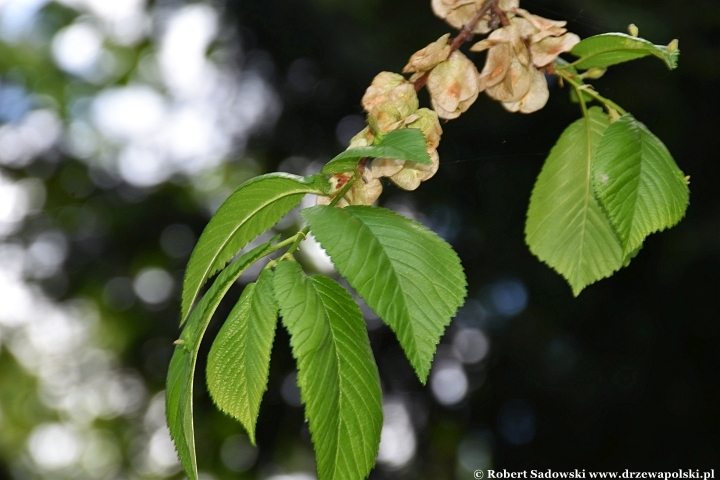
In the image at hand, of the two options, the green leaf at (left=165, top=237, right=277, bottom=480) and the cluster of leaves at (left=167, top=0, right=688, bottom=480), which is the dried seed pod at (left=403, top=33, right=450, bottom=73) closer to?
the cluster of leaves at (left=167, top=0, right=688, bottom=480)

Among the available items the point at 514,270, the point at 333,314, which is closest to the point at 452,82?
the point at 333,314

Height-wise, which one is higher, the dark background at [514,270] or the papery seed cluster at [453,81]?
the papery seed cluster at [453,81]

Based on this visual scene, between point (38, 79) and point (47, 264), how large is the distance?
75cm

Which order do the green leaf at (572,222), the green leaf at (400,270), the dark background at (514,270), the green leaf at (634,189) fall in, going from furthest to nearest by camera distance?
the dark background at (514,270), the green leaf at (572,222), the green leaf at (634,189), the green leaf at (400,270)

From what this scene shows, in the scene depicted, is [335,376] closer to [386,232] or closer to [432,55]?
[386,232]

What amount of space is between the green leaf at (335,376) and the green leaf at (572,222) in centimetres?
32

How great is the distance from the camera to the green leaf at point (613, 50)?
570 millimetres

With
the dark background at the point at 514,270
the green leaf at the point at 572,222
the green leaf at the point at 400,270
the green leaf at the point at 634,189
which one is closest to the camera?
the green leaf at the point at 400,270

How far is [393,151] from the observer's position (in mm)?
458

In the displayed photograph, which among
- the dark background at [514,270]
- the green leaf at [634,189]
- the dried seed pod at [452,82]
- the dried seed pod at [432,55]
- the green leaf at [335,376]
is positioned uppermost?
the dried seed pod at [432,55]

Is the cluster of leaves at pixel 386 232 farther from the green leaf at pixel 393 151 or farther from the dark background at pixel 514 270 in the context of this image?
the dark background at pixel 514 270

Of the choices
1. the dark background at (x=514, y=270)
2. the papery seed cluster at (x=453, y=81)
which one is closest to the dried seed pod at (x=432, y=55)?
the papery seed cluster at (x=453, y=81)

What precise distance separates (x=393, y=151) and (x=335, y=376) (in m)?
0.16

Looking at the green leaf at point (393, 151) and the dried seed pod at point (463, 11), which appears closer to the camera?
the green leaf at point (393, 151)
